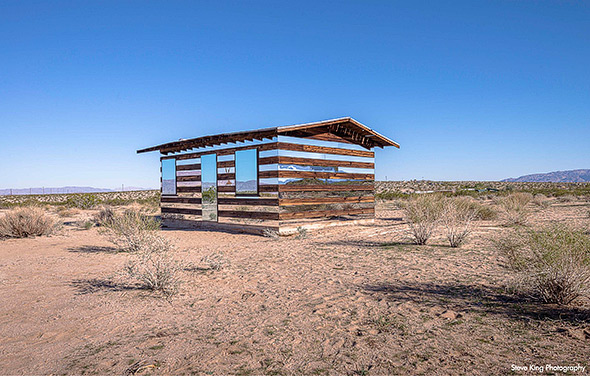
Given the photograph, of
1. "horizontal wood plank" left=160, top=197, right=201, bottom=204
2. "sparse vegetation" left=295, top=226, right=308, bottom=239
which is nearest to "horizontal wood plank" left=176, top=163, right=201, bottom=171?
"horizontal wood plank" left=160, top=197, right=201, bottom=204

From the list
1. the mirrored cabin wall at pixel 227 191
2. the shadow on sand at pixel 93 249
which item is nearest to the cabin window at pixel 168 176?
the mirrored cabin wall at pixel 227 191

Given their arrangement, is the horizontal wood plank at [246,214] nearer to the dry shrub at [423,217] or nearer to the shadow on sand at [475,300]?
the dry shrub at [423,217]

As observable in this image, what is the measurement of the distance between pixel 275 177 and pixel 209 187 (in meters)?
3.27

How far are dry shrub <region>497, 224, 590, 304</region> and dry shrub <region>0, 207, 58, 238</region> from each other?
1244 cm

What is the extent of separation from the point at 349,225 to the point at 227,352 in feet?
31.9

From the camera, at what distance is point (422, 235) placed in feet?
29.1

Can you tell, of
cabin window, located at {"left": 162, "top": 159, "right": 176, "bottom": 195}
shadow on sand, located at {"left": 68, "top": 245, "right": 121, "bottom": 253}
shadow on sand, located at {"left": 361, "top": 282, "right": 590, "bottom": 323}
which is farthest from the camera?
cabin window, located at {"left": 162, "top": 159, "right": 176, "bottom": 195}

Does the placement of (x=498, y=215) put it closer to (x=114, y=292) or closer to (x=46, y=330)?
(x=114, y=292)

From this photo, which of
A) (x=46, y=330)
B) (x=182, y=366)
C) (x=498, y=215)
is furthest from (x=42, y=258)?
(x=498, y=215)

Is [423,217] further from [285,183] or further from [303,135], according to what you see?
[303,135]

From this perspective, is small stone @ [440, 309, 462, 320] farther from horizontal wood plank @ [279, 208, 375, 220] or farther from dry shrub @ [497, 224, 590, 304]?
horizontal wood plank @ [279, 208, 375, 220]

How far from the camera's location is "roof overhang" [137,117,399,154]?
1066 cm

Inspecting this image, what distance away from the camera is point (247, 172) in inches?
452

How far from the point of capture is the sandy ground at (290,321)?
3172 mm
